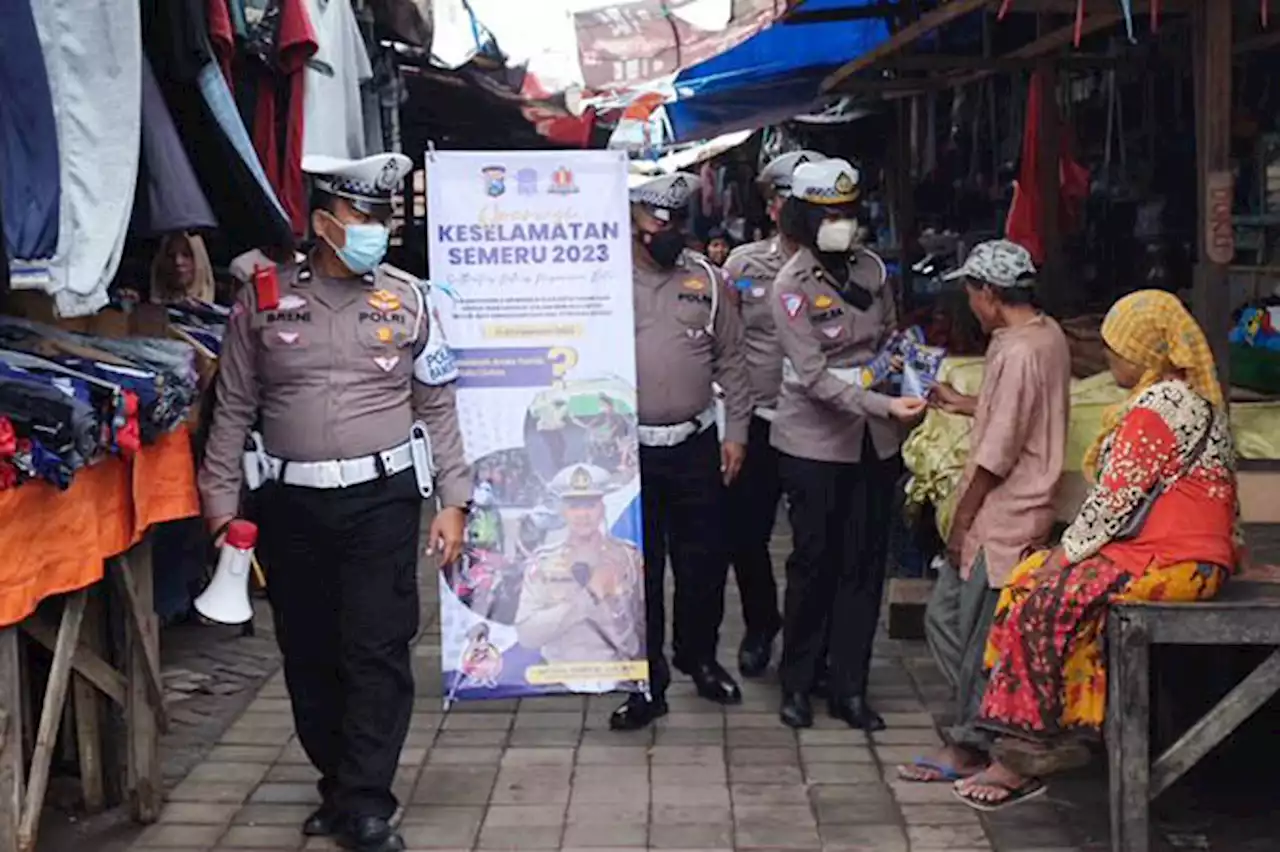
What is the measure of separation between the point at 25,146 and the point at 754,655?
143 inches

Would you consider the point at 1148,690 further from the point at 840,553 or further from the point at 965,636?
the point at 840,553

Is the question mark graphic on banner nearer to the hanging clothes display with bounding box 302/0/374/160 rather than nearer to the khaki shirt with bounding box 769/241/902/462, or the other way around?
the khaki shirt with bounding box 769/241/902/462

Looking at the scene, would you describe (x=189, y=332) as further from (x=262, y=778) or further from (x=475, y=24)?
(x=475, y=24)

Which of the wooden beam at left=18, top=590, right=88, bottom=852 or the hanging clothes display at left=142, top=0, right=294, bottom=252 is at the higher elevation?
the hanging clothes display at left=142, top=0, right=294, bottom=252

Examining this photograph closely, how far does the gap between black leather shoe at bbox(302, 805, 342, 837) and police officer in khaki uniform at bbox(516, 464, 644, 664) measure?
0.94 metres

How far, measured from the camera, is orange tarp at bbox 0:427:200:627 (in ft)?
12.9

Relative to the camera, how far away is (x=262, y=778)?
5.34 m

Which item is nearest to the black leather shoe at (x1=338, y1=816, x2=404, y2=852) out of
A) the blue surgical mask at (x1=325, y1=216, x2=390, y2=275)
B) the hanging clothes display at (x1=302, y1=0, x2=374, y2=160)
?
the blue surgical mask at (x1=325, y1=216, x2=390, y2=275)

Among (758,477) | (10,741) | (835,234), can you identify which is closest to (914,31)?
(835,234)

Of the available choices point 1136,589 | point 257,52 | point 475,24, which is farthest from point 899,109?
point 1136,589

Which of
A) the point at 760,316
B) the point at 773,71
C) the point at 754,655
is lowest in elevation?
the point at 754,655

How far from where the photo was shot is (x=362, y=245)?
4492 mm

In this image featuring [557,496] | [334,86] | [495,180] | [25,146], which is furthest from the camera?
[334,86]

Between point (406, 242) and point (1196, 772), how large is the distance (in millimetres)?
10073
